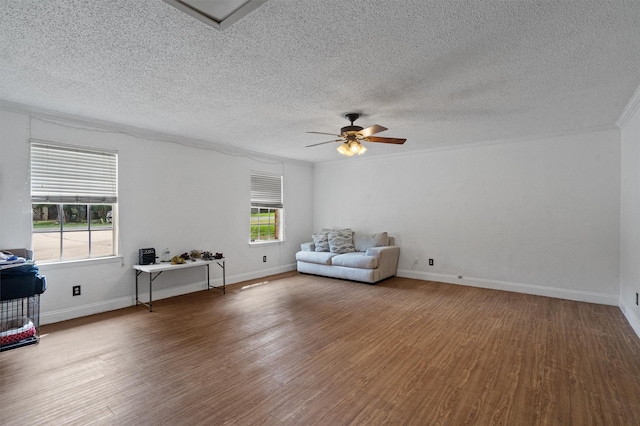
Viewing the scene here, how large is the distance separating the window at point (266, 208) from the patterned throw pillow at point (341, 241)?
1.13 meters

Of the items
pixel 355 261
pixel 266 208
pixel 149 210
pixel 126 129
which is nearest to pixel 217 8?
pixel 126 129

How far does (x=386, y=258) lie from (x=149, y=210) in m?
4.05

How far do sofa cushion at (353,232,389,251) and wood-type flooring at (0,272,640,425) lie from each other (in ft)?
6.52

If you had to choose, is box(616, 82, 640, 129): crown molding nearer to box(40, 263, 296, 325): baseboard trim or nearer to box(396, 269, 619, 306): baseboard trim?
box(396, 269, 619, 306): baseboard trim

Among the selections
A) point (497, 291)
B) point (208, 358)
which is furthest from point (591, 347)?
point (208, 358)

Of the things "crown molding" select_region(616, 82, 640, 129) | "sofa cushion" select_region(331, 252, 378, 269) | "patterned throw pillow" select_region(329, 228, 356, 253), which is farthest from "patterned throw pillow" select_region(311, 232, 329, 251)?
"crown molding" select_region(616, 82, 640, 129)

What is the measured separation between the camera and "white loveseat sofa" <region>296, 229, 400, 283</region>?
19.0 feet

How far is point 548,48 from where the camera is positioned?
91.5 inches

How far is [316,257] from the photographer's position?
21.0 feet

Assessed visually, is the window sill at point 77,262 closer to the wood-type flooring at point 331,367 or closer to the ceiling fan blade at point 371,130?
the wood-type flooring at point 331,367

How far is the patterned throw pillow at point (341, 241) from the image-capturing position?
654 centimetres

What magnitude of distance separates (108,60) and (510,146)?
5.49m

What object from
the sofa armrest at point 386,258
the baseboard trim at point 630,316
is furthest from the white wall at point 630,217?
the sofa armrest at point 386,258

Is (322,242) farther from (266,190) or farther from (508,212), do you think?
(508,212)
